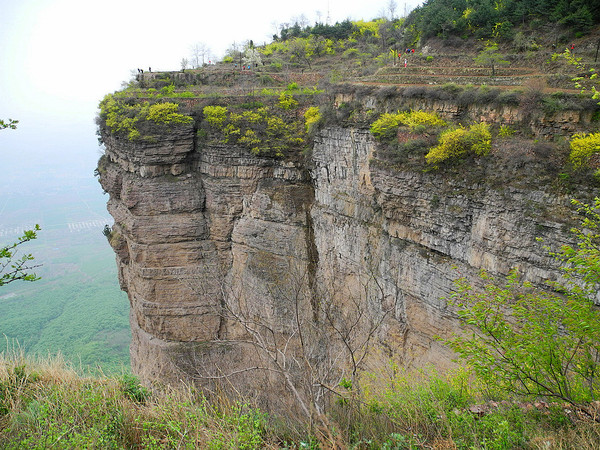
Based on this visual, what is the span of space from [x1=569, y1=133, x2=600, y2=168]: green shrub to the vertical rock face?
283 cm

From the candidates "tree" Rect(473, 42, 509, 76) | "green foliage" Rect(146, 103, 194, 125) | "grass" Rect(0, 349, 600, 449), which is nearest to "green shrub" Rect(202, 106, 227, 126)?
"green foliage" Rect(146, 103, 194, 125)

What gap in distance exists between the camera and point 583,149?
32.7ft

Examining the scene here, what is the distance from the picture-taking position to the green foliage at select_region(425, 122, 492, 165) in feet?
39.3

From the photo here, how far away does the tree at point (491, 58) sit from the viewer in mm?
17434

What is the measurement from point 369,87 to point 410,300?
8242mm

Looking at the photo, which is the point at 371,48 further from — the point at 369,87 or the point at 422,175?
the point at 422,175

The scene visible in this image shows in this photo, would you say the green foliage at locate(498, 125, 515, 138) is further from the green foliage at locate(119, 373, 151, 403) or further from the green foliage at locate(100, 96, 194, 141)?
the green foliage at locate(100, 96, 194, 141)

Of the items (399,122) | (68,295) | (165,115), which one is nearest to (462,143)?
(399,122)

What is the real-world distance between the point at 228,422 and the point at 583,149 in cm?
1000

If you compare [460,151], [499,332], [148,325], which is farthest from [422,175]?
[148,325]

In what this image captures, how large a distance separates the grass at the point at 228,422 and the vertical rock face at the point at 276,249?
5.84m

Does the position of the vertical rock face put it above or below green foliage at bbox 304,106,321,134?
below

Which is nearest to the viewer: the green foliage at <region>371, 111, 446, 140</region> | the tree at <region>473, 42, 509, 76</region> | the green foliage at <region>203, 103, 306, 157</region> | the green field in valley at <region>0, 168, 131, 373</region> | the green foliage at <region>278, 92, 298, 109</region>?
the green foliage at <region>371, 111, 446, 140</region>

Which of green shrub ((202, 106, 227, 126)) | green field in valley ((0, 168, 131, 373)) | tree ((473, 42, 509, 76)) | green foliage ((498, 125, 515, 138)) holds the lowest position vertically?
green field in valley ((0, 168, 131, 373))
